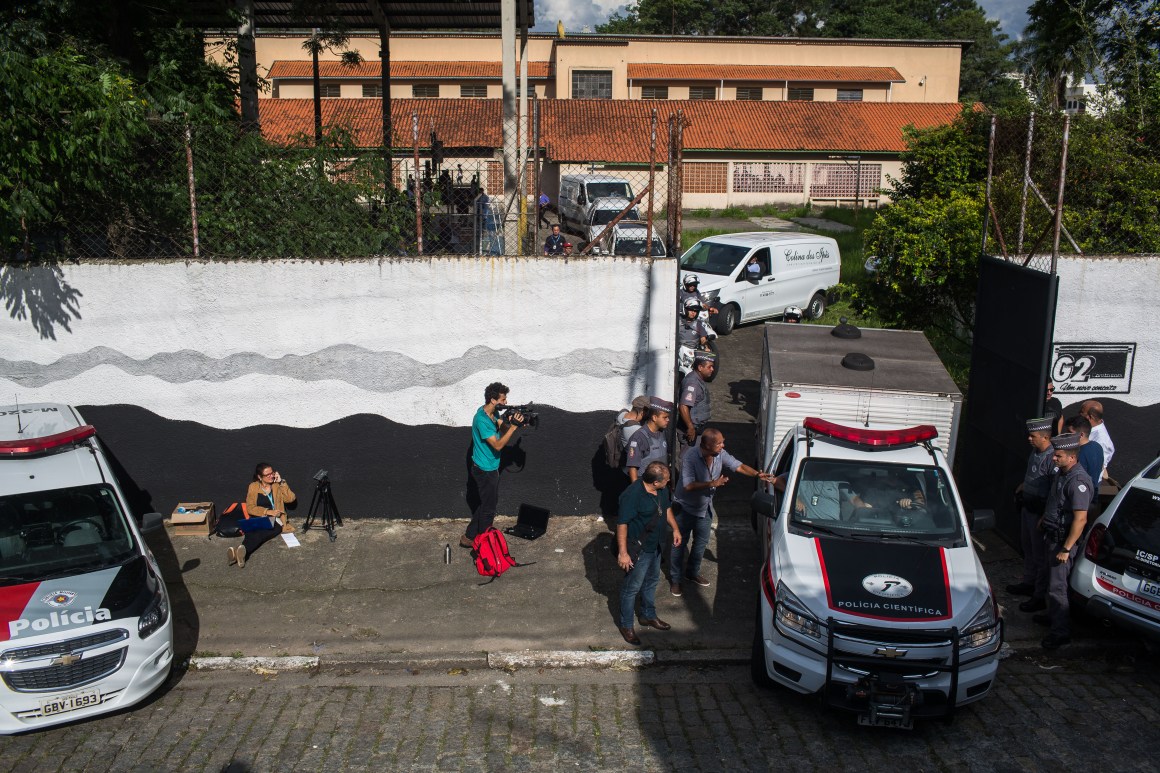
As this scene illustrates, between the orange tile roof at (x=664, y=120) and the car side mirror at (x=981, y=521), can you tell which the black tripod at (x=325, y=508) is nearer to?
the car side mirror at (x=981, y=521)

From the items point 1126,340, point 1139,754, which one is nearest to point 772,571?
point 1139,754

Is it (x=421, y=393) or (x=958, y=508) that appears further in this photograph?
(x=421, y=393)

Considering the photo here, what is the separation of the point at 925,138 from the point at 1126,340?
270 inches

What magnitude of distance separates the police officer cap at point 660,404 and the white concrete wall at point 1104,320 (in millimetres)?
4741

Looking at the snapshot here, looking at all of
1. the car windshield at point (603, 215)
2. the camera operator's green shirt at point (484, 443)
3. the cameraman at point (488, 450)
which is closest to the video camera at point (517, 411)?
the cameraman at point (488, 450)

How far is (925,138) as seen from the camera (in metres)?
16.8

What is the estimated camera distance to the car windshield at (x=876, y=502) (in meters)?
7.33

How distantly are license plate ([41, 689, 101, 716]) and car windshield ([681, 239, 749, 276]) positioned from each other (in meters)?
12.9

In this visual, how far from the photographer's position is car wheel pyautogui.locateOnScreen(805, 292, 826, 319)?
18.3m

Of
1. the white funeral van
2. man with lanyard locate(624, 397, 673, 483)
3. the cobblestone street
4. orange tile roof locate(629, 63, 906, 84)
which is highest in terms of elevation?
orange tile roof locate(629, 63, 906, 84)

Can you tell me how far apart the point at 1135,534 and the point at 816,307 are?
1107cm

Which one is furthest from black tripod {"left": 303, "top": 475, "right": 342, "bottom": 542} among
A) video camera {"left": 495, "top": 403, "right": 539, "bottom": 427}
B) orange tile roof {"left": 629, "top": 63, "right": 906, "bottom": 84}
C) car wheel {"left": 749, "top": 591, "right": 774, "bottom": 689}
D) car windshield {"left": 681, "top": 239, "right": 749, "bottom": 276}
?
orange tile roof {"left": 629, "top": 63, "right": 906, "bottom": 84}

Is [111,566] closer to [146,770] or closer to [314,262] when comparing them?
[146,770]

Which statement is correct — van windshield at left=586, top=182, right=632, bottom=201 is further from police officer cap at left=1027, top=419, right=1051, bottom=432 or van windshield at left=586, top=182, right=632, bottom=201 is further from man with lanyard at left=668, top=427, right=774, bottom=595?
police officer cap at left=1027, top=419, right=1051, bottom=432
